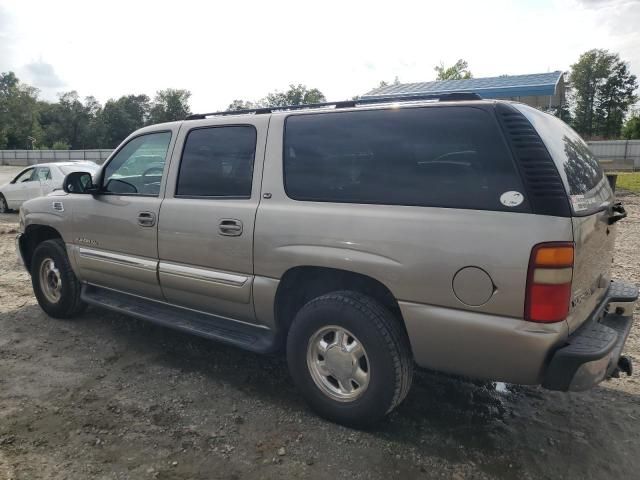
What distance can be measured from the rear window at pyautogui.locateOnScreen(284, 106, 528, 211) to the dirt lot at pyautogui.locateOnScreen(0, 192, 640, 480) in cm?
140

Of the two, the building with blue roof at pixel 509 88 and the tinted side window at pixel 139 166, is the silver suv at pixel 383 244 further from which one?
the building with blue roof at pixel 509 88

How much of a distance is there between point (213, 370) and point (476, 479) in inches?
83.1

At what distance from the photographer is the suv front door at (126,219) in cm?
403

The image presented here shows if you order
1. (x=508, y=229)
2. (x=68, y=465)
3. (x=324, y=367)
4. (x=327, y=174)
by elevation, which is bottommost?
(x=68, y=465)

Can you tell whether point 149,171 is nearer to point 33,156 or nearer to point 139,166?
point 139,166

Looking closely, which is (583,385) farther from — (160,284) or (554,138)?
(160,284)

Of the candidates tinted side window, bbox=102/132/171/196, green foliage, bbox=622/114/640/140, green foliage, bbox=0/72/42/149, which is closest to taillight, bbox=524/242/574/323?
tinted side window, bbox=102/132/171/196

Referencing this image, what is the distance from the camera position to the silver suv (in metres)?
2.46

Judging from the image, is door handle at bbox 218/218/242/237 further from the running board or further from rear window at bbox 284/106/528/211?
the running board

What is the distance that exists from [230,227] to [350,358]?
1.20 metres

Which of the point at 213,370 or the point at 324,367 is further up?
the point at 324,367

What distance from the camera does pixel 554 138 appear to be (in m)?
2.76

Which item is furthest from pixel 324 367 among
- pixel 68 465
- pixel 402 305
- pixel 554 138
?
pixel 554 138

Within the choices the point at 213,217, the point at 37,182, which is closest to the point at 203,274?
the point at 213,217
